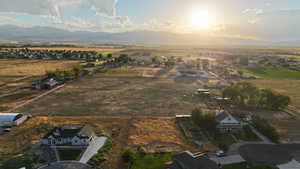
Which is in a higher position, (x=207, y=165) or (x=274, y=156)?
(x=207, y=165)

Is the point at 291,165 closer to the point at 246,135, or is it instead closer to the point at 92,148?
the point at 246,135

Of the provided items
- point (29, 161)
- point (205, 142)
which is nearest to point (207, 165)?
point (205, 142)

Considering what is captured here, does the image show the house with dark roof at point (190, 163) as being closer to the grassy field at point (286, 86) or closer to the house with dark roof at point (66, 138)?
the house with dark roof at point (66, 138)

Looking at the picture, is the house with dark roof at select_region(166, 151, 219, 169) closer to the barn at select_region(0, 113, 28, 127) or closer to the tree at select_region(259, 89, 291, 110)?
the barn at select_region(0, 113, 28, 127)

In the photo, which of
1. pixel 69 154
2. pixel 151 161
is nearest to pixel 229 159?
pixel 151 161

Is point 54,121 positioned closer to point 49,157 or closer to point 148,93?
point 49,157

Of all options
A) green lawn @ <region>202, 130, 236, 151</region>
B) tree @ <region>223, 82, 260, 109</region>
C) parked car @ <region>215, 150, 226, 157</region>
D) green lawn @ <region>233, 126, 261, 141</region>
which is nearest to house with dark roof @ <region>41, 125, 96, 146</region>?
parked car @ <region>215, 150, 226, 157</region>

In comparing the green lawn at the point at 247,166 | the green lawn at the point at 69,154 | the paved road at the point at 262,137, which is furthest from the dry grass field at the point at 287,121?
the green lawn at the point at 69,154
